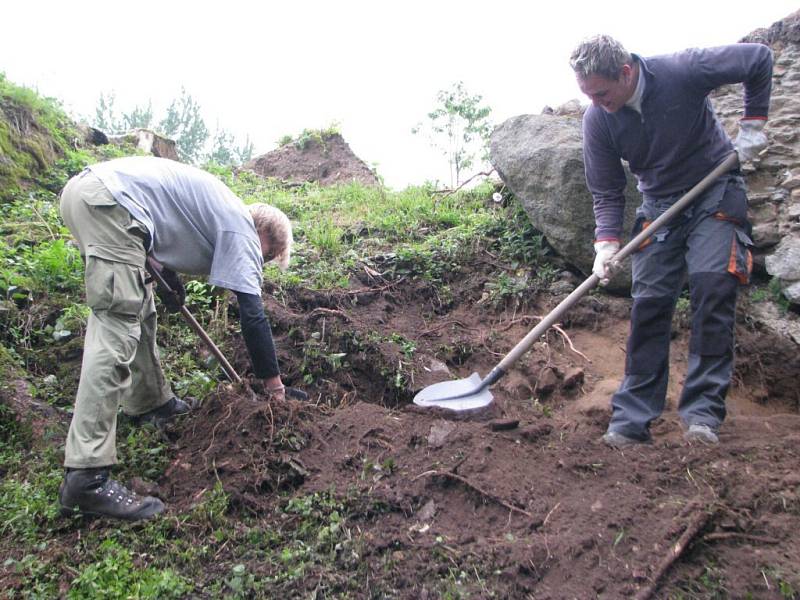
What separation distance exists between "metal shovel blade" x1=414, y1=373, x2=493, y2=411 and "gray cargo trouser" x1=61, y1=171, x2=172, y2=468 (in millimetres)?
1536

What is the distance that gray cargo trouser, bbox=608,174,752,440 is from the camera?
2820 millimetres

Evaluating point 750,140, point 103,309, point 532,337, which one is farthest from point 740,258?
point 103,309

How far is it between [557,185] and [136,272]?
318 centimetres

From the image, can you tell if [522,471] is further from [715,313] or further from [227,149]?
[227,149]

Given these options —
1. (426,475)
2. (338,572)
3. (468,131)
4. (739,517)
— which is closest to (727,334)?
(739,517)

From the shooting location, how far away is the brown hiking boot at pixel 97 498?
2.47 m

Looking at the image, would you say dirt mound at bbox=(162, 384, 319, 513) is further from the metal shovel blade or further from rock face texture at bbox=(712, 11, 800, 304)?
rock face texture at bbox=(712, 11, 800, 304)

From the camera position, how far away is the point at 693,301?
2.93 m

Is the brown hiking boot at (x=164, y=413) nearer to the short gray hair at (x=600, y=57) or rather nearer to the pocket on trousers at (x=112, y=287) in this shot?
the pocket on trousers at (x=112, y=287)

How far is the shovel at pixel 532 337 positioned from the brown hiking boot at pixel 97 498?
1.49 metres

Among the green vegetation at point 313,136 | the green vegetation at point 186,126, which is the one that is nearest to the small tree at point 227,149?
the green vegetation at point 186,126

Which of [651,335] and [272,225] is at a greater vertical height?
[272,225]

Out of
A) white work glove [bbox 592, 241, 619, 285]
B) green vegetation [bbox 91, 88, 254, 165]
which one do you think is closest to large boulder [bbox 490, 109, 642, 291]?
white work glove [bbox 592, 241, 619, 285]

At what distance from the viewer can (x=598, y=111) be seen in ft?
10.3
